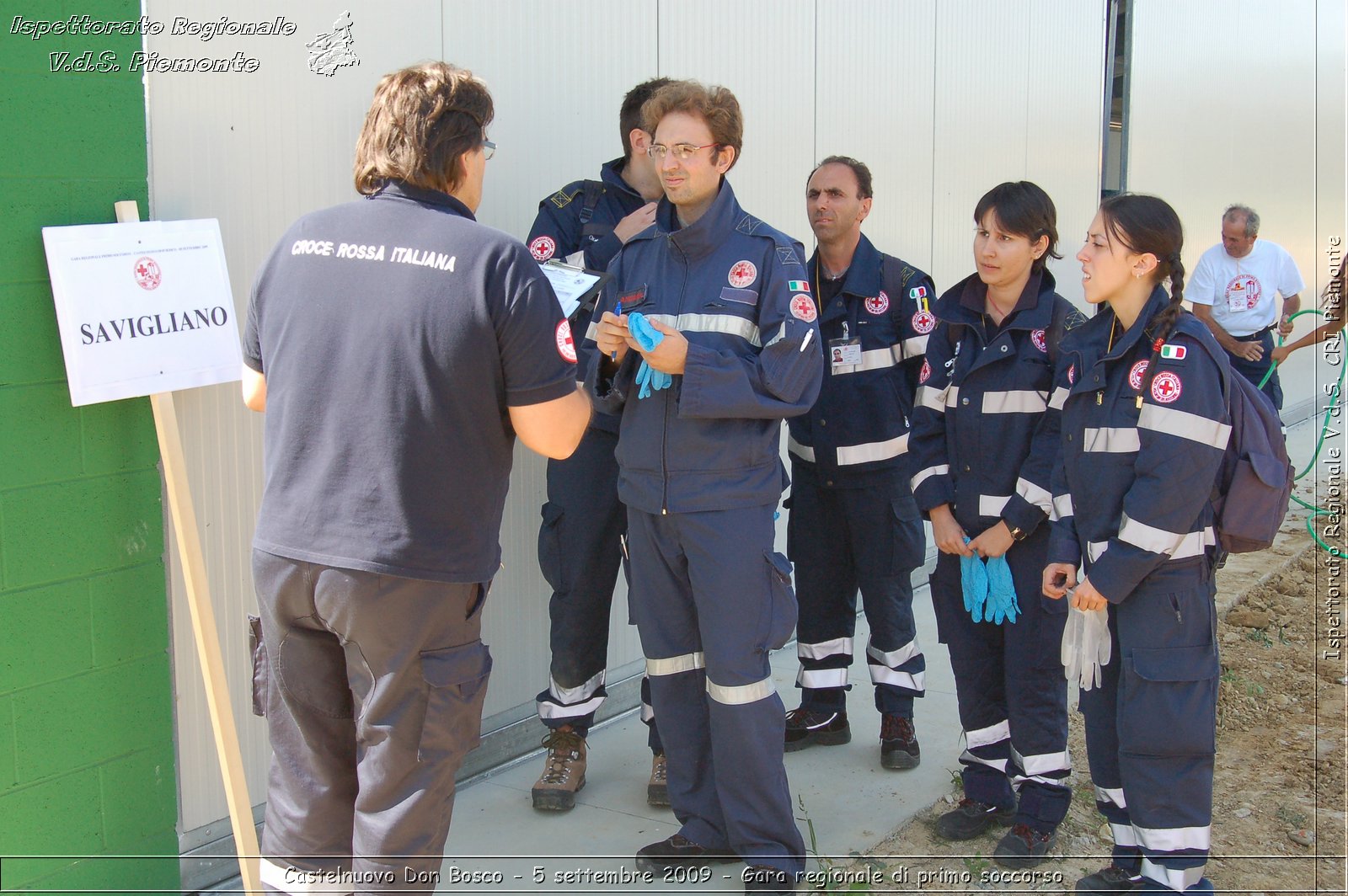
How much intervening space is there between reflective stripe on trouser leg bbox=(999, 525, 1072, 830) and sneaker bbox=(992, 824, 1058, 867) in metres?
0.03

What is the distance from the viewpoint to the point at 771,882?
10.7 feet

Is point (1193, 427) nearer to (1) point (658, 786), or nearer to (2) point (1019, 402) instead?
(2) point (1019, 402)

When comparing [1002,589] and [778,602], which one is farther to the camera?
[1002,589]

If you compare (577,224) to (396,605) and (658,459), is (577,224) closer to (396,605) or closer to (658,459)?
(658,459)

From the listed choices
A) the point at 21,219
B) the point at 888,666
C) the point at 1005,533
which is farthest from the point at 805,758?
the point at 21,219

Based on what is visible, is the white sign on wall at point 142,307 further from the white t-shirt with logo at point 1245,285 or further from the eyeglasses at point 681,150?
the white t-shirt with logo at point 1245,285

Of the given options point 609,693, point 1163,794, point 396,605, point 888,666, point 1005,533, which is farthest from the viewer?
point 609,693

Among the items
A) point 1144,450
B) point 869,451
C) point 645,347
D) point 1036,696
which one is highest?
point 645,347

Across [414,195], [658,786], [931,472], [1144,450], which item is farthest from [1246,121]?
[414,195]

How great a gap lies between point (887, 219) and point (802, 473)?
253 centimetres

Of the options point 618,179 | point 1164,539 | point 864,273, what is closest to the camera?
point 1164,539

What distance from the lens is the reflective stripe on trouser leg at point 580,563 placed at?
12.8 ft

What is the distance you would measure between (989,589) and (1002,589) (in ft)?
0.16

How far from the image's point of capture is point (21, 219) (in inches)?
108
